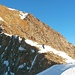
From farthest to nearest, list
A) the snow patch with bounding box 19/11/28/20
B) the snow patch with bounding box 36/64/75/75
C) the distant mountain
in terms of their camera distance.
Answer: the snow patch with bounding box 19/11/28/20
the distant mountain
the snow patch with bounding box 36/64/75/75

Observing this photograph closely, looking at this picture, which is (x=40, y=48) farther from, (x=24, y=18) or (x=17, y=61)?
(x=24, y=18)

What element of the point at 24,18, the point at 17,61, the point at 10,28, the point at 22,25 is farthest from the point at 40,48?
the point at 24,18

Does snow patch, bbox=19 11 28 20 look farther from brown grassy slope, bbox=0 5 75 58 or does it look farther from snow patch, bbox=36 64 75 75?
snow patch, bbox=36 64 75 75

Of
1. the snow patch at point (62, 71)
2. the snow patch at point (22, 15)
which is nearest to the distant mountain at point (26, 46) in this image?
the snow patch at point (22, 15)

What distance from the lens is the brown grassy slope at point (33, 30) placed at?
224 feet

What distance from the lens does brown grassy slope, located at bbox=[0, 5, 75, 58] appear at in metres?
68.2

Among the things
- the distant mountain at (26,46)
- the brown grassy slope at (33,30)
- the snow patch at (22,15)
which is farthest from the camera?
the snow patch at (22,15)

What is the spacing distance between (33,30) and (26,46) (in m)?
21.8

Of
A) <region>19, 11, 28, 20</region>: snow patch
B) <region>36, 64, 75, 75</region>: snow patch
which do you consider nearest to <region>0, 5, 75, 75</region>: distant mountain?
<region>19, 11, 28, 20</region>: snow patch

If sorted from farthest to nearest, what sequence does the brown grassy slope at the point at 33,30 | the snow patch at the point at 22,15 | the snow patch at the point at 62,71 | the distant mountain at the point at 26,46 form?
the snow patch at the point at 22,15
the brown grassy slope at the point at 33,30
the distant mountain at the point at 26,46
the snow patch at the point at 62,71

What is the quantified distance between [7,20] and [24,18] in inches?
348

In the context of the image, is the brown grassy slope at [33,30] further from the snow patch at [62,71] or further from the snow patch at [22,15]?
the snow patch at [62,71]

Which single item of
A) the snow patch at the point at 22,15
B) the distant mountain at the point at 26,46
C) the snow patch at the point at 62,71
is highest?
the snow patch at the point at 22,15

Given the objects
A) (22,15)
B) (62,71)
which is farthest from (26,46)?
(62,71)
